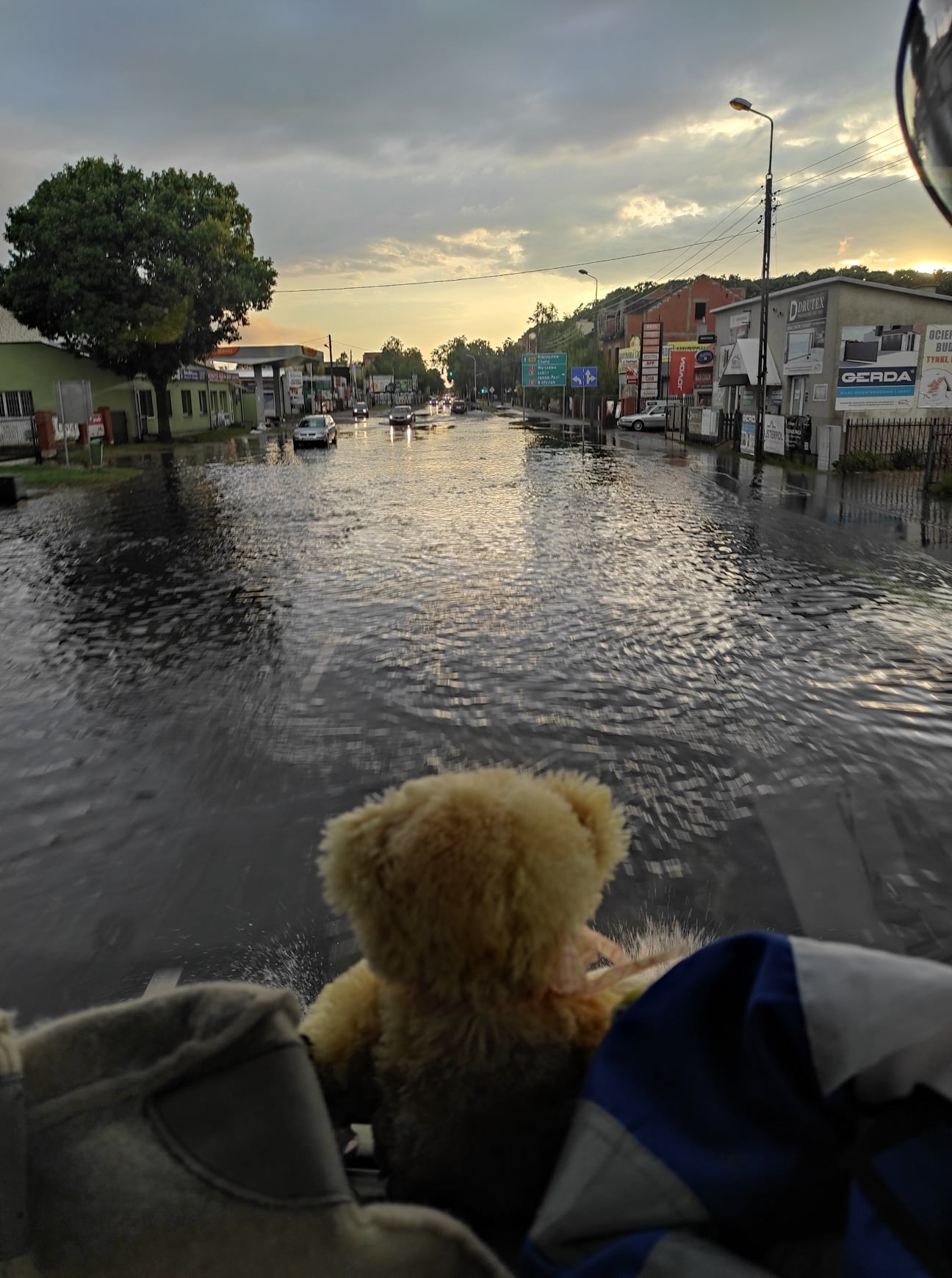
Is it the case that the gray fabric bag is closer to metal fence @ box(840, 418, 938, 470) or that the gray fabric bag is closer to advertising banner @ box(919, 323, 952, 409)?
metal fence @ box(840, 418, 938, 470)

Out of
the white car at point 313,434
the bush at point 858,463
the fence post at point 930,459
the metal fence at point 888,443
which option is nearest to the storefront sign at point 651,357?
the white car at point 313,434

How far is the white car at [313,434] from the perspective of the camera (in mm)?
40844

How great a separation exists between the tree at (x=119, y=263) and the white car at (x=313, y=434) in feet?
20.9

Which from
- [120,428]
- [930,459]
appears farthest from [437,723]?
[120,428]

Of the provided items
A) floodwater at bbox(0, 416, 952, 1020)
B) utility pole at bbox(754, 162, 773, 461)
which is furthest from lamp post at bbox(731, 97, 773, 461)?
floodwater at bbox(0, 416, 952, 1020)

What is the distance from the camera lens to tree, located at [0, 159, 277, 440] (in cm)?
3756

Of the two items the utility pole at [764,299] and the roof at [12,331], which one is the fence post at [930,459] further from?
the roof at [12,331]

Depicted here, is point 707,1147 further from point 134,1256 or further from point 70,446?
point 70,446

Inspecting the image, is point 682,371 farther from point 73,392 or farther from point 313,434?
point 73,392

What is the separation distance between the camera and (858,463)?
977 inches

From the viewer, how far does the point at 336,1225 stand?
3.68 feet

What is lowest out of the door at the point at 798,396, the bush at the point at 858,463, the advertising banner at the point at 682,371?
the bush at the point at 858,463

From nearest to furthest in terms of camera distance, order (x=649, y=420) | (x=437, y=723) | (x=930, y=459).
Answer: (x=437, y=723)
(x=930, y=459)
(x=649, y=420)

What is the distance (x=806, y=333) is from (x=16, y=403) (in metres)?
31.3
